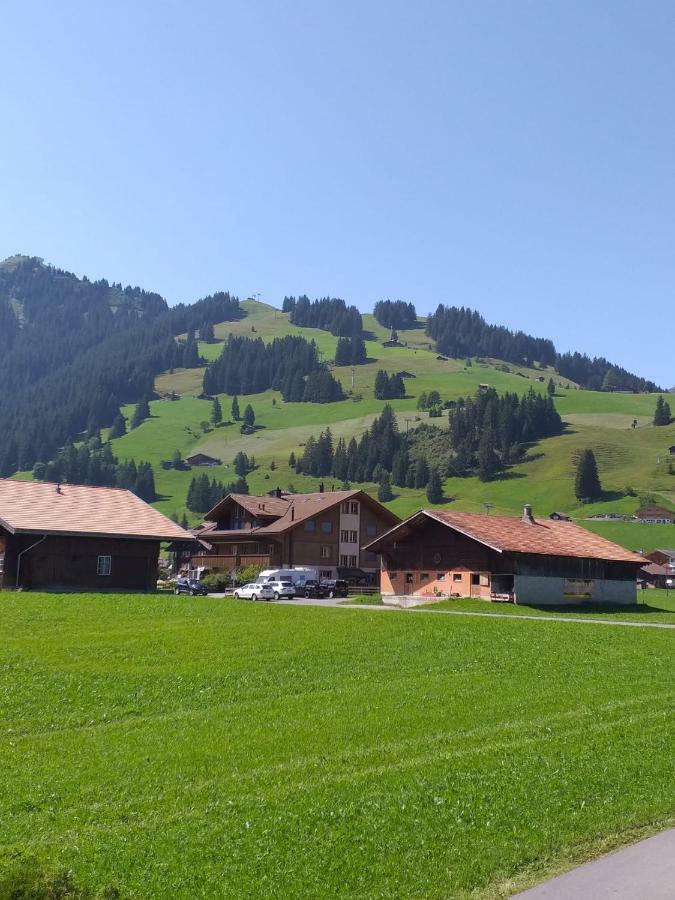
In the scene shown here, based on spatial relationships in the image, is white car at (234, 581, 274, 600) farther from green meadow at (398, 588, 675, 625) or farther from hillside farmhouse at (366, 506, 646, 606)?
green meadow at (398, 588, 675, 625)

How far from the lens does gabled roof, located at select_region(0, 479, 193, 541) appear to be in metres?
53.1

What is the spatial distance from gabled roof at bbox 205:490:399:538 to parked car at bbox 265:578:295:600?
1776 cm

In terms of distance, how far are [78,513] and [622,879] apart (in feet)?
163

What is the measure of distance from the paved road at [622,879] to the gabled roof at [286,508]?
234 feet

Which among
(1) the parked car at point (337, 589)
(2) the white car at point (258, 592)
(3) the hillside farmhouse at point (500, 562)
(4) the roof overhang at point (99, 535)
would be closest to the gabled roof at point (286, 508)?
(1) the parked car at point (337, 589)

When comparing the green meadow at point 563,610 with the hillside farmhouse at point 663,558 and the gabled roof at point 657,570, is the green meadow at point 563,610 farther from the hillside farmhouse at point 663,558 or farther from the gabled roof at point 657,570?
the hillside farmhouse at point 663,558

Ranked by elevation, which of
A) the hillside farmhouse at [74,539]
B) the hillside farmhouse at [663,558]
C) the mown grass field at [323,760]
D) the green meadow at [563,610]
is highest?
the hillside farmhouse at [74,539]

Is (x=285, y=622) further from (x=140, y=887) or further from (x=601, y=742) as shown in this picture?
(x=140, y=887)

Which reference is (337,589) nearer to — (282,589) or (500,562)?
A: (282,589)

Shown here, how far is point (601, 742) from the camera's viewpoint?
17844mm

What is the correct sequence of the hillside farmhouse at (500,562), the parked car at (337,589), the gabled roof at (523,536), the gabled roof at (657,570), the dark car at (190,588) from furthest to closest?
the gabled roof at (657,570), the dark car at (190,588), the parked car at (337,589), the gabled roof at (523,536), the hillside farmhouse at (500,562)

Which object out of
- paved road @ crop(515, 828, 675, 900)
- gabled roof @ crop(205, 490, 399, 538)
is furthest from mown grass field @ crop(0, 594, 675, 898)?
gabled roof @ crop(205, 490, 399, 538)

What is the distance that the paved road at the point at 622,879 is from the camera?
11008 millimetres

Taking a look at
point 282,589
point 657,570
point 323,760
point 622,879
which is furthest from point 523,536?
point 657,570
